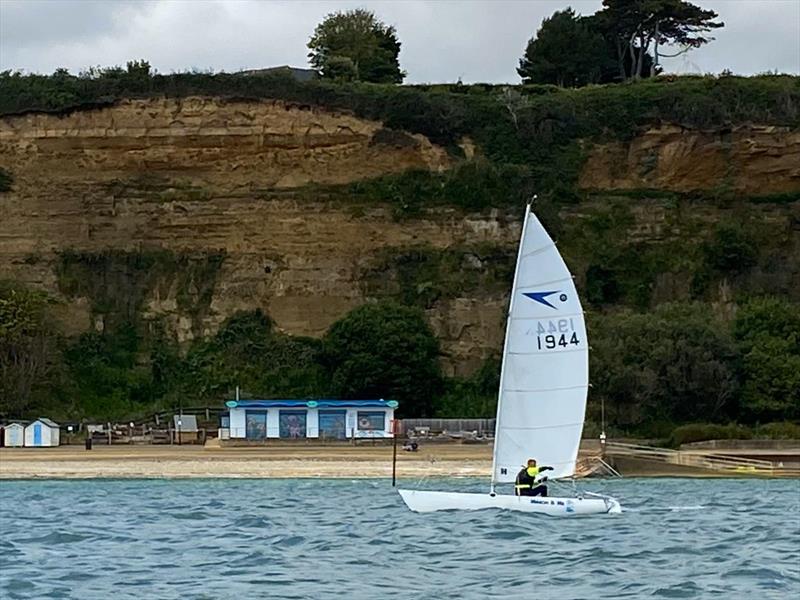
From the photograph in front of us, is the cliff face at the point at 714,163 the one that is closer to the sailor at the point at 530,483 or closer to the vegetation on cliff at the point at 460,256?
the vegetation on cliff at the point at 460,256

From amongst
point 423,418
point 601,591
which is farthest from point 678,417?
point 601,591

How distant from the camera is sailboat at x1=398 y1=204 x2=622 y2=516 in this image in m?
31.2

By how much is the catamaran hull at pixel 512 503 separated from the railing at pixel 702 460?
1829cm

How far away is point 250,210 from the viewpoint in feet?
242

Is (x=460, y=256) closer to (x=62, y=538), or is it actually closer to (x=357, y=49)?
(x=357, y=49)

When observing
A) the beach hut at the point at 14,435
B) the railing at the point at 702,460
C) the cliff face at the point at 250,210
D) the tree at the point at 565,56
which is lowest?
the railing at the point at 702,460

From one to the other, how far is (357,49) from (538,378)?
198 ft

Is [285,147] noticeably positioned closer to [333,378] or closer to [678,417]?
[333,378]

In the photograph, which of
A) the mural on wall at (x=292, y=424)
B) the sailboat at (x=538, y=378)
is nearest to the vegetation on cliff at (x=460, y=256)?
the mural on wall at (x=292, y=424)

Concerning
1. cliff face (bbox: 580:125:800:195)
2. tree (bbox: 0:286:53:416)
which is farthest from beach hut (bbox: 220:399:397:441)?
cliff face (bbox: 580:125:800:195)

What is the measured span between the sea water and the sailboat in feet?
4.12

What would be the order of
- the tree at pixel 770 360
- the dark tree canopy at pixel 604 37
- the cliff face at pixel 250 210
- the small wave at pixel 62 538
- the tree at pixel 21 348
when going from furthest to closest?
1. the dark tree canopy at pixel 604 37
2. the cliff face at pixel 250 210
3. the tree at pixel 21 348
4. the tree at pixel 770 360
5. the small wave at pixel 62 538

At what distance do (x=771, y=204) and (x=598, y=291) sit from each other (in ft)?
31.6

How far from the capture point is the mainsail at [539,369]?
31172 mm
